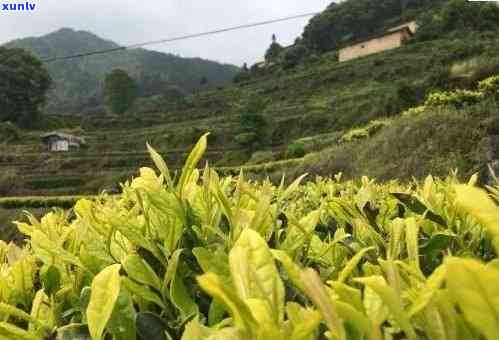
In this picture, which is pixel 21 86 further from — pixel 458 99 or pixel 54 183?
pixel 458 99

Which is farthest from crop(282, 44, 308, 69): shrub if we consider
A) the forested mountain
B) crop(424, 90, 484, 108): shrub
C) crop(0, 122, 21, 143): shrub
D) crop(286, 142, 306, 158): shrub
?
crop(424, 90, 484, 108): shrub

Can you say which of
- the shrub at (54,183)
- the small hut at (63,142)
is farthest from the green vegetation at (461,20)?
the shrub at (54,183)

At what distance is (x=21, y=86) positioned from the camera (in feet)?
194

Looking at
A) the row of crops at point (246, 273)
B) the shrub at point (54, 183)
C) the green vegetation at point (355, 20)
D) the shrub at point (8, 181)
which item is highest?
the green vegetation at point (355, 20)

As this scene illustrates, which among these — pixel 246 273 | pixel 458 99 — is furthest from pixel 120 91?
pixel 246 273

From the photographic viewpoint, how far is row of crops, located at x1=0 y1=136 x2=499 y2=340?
1.66ft

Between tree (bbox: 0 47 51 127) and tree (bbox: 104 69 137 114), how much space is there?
42.3 ft

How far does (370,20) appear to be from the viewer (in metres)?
71.6

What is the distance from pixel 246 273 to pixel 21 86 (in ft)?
209

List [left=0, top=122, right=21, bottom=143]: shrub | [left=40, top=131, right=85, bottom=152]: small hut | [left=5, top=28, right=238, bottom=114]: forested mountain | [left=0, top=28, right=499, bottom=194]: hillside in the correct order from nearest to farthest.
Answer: [left=0, top=28, right=499, bottom=194]: hillside → [left=0, top=122, right=21, bottom=143]: shrub → [left=40, top=131, right=85, bottom=152]: small hut → [left=5, top=28, right=238, bottom=114]: forested mountain

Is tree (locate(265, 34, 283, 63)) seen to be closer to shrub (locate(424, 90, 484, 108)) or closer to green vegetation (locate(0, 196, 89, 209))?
green vegetation (locate(0, 196, 89, 209))

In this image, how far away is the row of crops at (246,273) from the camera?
507 millimetres

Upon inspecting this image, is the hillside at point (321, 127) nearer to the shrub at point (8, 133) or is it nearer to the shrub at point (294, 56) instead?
the shrub at point (8, 133)

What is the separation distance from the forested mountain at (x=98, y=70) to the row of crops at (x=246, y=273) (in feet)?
318
